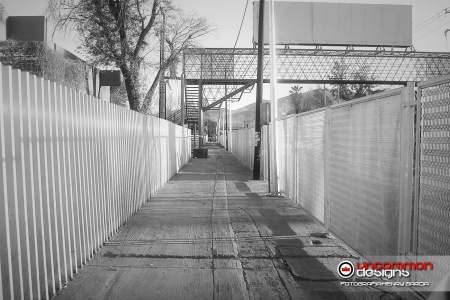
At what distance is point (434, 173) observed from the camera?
295cm

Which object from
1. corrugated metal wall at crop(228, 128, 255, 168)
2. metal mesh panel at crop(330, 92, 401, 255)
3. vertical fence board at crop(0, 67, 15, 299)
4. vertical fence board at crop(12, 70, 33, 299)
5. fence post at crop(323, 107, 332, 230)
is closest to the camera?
vertical fence board at crop(0, 67, 15, 299)

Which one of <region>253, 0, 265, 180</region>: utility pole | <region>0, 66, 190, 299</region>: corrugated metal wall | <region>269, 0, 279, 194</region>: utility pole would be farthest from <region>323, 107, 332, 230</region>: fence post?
<region>253, 0, 265, 180</region>: utility pole

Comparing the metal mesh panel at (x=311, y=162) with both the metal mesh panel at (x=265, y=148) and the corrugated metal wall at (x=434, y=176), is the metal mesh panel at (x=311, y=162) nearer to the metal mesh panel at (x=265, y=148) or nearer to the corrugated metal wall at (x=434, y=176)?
the corrugated metal wall at (x=434, y=176)

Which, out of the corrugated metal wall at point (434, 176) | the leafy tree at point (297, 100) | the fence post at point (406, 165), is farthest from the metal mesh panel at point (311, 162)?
the leafy tree at point (297, 100)

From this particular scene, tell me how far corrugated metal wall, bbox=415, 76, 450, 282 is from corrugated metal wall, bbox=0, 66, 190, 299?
3448mm

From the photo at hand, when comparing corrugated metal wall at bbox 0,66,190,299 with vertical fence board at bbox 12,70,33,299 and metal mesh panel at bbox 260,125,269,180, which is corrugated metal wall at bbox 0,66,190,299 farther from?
metal mesh panel at bbox 260,125,269,180

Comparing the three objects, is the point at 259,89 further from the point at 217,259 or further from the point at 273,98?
the point at 217,259

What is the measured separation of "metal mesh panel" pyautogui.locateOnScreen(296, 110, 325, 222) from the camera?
582cm

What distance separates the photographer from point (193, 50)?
20.5m

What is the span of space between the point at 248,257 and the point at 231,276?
25.6 inches

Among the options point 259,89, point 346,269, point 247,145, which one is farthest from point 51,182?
point 247,145

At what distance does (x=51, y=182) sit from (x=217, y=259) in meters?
2.18

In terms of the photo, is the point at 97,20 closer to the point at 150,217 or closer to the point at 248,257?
the point at 150,217

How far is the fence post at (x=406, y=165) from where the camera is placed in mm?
3205
